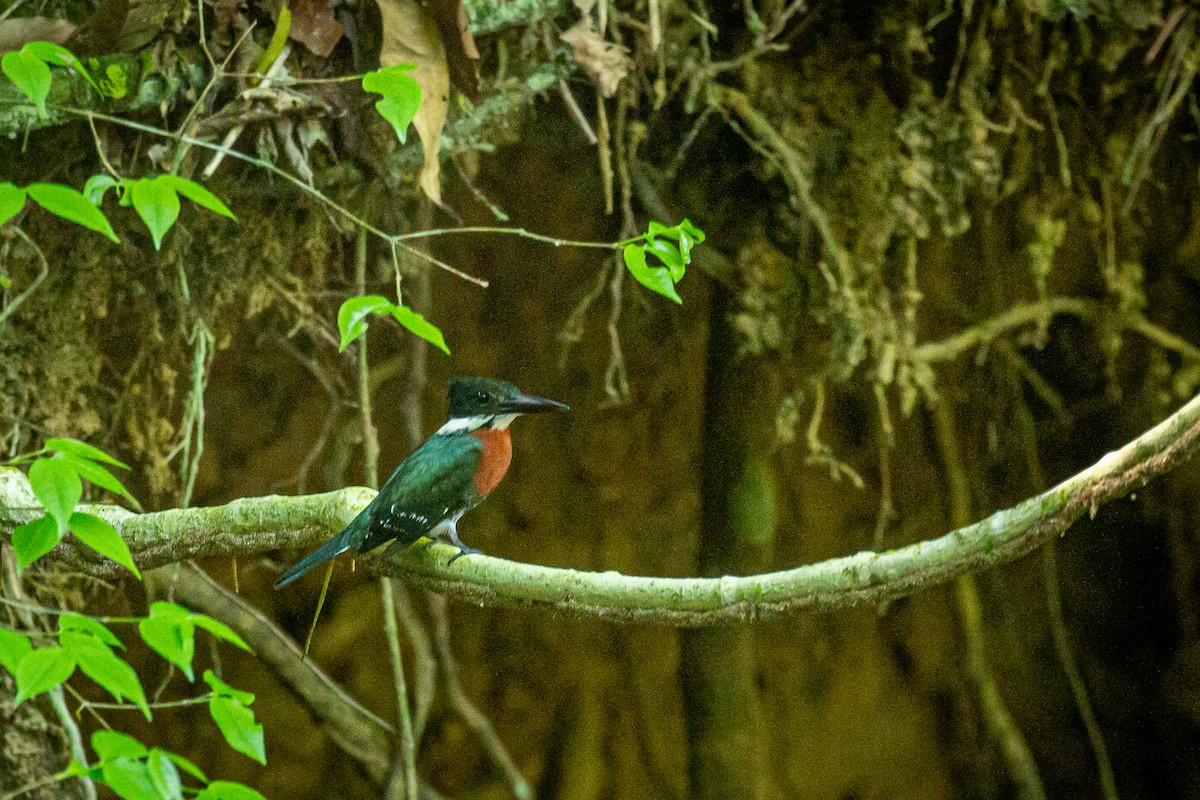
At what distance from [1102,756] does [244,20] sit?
3.07 meters

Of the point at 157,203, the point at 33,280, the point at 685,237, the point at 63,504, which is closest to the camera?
the point at 63,504

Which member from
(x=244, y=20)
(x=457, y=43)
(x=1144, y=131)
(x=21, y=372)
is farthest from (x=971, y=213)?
(x=21, y=372)

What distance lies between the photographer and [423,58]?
6.30 feet

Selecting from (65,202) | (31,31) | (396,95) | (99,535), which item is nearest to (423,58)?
(396,95)

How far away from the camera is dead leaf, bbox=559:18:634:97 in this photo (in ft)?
6.93

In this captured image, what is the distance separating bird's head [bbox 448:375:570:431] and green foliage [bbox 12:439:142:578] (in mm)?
724

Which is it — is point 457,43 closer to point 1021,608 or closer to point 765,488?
point 765,488

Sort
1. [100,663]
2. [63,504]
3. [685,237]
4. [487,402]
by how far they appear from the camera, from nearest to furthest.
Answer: [63,504], [100,663], [685,237], [487,402]

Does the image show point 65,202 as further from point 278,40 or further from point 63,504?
point 278,40

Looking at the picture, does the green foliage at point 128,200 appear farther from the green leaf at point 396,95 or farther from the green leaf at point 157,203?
the green leaf at point 396,95

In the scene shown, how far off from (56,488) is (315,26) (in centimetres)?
108

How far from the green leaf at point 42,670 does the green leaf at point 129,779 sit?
0.57ft

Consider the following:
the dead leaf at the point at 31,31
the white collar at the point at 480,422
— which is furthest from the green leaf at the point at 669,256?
the dead leaf at the point at 31,31

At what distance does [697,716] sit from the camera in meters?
3.28
